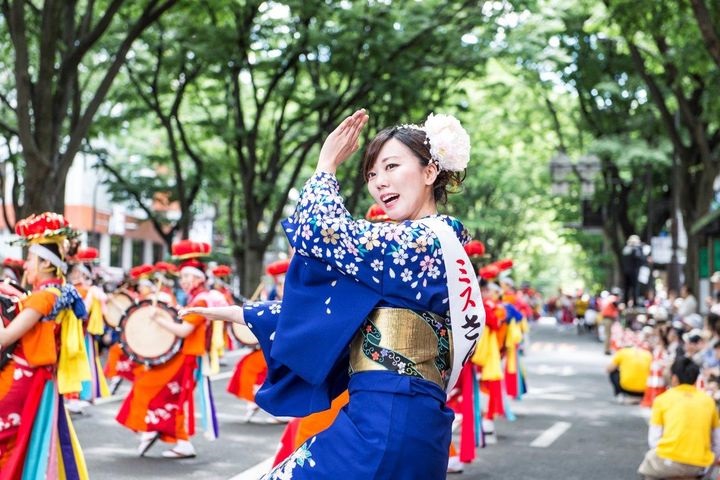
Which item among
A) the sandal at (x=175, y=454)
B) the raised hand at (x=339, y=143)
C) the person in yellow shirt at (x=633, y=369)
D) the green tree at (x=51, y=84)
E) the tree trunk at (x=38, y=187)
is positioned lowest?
the sandal at (x=175, y=454)

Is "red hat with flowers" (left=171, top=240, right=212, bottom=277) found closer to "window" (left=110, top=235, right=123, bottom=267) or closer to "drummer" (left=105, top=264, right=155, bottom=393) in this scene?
"drummer" (left=105, top=264, right=155, bottom=393)

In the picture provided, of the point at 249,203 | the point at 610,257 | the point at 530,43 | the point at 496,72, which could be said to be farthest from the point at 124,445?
the point at 610,257

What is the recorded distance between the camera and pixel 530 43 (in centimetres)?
1889

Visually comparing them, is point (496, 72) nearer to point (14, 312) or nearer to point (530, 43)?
point (530, 43)

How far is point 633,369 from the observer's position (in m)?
14.2

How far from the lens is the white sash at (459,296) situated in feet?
10.4

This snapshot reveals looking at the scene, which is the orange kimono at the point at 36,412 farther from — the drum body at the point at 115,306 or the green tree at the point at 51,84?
the green tree at the point at 51,84

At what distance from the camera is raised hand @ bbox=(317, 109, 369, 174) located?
3.25 metres

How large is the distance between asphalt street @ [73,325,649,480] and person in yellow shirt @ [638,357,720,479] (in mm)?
1353

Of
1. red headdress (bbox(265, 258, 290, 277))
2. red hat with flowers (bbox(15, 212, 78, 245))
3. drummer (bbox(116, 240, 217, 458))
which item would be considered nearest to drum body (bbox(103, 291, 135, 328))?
red headdress (bbox(265, 258, 290, 277))

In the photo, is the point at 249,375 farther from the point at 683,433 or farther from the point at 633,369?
the point at 633,369

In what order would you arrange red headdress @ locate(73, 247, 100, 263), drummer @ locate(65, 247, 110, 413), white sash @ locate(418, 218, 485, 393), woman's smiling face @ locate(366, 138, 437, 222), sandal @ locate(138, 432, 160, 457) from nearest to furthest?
white sash @ locate(418, 218, 485, 393), woman's smiling face @ locate(366, 138, 437, 222), sandal @ locate(138, 432, 160, 457), drummer @ locate(65, 247, 110, 413), red headdress @ locate(73, 247, 100, 263)

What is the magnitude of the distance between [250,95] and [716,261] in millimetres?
15928

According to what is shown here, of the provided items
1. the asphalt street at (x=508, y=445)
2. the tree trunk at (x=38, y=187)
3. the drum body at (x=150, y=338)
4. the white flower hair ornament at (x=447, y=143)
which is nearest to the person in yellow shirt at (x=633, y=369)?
the asphalt street at (x=508, y=445)
